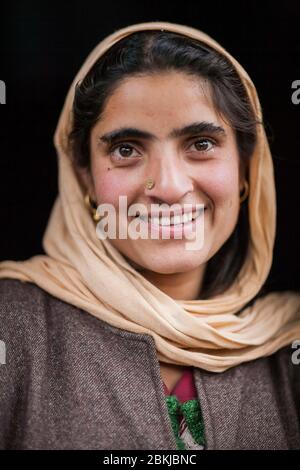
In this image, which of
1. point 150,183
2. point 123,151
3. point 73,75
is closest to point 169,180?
point 150,183

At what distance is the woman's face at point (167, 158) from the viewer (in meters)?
1.60

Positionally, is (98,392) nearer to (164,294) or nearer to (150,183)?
(164,294)

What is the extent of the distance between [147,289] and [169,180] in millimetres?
305

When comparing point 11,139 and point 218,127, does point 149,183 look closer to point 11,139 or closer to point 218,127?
point 218,127

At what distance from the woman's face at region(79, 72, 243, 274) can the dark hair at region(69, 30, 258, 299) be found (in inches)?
0.9

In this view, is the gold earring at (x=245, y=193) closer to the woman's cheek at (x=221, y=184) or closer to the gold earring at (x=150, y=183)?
the woman's cheek at (x=221, y=184)

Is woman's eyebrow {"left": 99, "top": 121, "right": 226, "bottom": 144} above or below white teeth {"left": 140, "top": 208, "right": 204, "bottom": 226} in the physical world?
above

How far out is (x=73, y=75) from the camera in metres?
2.13

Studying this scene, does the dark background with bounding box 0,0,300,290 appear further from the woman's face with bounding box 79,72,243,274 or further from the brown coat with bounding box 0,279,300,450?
the brown coat with bounding box 0,279,300,450

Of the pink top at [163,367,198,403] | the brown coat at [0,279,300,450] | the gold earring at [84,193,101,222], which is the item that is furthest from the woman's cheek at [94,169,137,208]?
the pink top at [163,367,198,403]

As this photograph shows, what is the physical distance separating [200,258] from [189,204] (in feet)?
0.49

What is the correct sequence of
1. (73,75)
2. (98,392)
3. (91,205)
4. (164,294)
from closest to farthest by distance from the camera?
(98,392) < (164,294) < (91,205) < (73,75)

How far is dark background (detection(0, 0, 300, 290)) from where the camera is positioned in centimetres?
199

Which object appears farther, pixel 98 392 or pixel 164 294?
pixel 164 294
